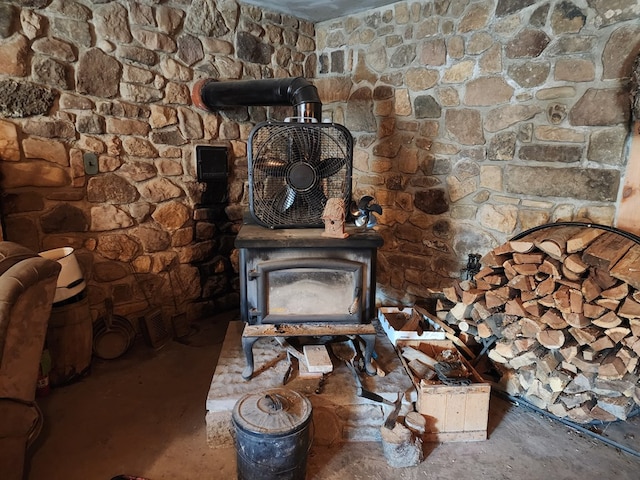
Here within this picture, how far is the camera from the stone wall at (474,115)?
196cm

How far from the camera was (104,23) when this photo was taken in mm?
2270

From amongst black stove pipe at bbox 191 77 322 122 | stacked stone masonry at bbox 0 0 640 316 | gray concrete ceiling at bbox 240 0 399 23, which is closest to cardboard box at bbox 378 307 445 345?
stacked stone masonry at bbox 0 0 640 316

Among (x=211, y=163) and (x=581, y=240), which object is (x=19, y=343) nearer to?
(x=211, y=163)

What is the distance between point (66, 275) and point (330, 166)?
1436 mm

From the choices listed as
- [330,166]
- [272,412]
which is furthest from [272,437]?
[330,166]

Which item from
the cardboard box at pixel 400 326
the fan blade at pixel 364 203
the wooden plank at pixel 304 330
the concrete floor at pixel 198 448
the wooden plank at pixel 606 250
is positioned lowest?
the concrete floor at pixel 198 448

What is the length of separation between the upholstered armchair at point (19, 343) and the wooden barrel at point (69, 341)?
0.67 m

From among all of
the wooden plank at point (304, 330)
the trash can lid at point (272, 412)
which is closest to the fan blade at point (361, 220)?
the wooden plank at point (304, 330)

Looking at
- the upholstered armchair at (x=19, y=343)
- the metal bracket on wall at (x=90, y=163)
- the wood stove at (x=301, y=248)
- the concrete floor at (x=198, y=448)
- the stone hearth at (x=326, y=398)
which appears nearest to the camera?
the upholstered armchair at (x=19, y=343)

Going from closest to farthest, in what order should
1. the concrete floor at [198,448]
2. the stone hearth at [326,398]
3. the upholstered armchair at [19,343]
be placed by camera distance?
the upholstered armchair at [19,343]
the concrete floor at [198,448]
the stone hearth at [326,398]

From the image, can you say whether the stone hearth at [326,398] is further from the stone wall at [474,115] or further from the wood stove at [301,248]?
the stone wall at [474,115]

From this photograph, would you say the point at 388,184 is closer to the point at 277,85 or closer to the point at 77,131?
the point at 277,85

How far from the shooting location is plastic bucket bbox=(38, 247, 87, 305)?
205 centimetres

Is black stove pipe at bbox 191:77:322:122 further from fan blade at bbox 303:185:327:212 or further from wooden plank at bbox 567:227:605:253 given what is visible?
wooden plank at bbox 567:227:605:253
